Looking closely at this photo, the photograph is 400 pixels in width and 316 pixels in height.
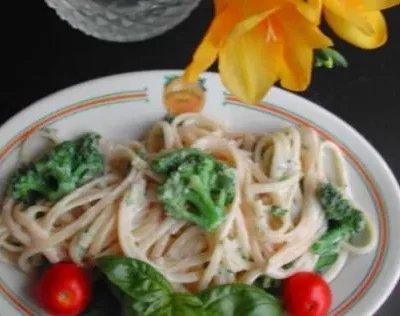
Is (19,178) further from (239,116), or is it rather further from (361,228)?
(361,228)

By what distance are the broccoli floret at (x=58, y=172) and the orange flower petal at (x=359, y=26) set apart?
0.65 metres

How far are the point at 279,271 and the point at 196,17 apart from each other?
54cm

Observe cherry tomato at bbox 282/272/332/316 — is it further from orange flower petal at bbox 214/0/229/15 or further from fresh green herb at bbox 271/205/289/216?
orange flower petal at bbox 214/0/229/15

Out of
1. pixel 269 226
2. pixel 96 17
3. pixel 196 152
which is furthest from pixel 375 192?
pixel 96 17

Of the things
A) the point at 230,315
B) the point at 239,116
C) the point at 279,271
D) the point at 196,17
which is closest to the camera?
the point at 230,315

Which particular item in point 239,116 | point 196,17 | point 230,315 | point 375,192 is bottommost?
point 230,315

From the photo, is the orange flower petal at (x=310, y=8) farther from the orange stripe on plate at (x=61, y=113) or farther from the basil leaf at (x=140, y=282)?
the orange stripe on plate at (x=61, y=113)

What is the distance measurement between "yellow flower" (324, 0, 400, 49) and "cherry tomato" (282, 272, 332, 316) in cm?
57

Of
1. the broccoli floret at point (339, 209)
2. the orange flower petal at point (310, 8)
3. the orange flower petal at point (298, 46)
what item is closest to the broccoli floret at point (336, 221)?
the broccoli floret at point (339, 209)

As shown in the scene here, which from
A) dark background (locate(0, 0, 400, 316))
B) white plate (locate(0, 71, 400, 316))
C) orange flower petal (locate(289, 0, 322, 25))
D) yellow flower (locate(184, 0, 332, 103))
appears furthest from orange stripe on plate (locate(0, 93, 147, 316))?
orange flower petal (locate(289, 0, 322, 25))

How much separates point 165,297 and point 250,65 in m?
0.50

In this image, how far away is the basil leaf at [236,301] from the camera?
4.75 ft

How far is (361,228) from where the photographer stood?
1.59 metres

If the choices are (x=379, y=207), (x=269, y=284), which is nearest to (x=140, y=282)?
(x=269, y=284)
